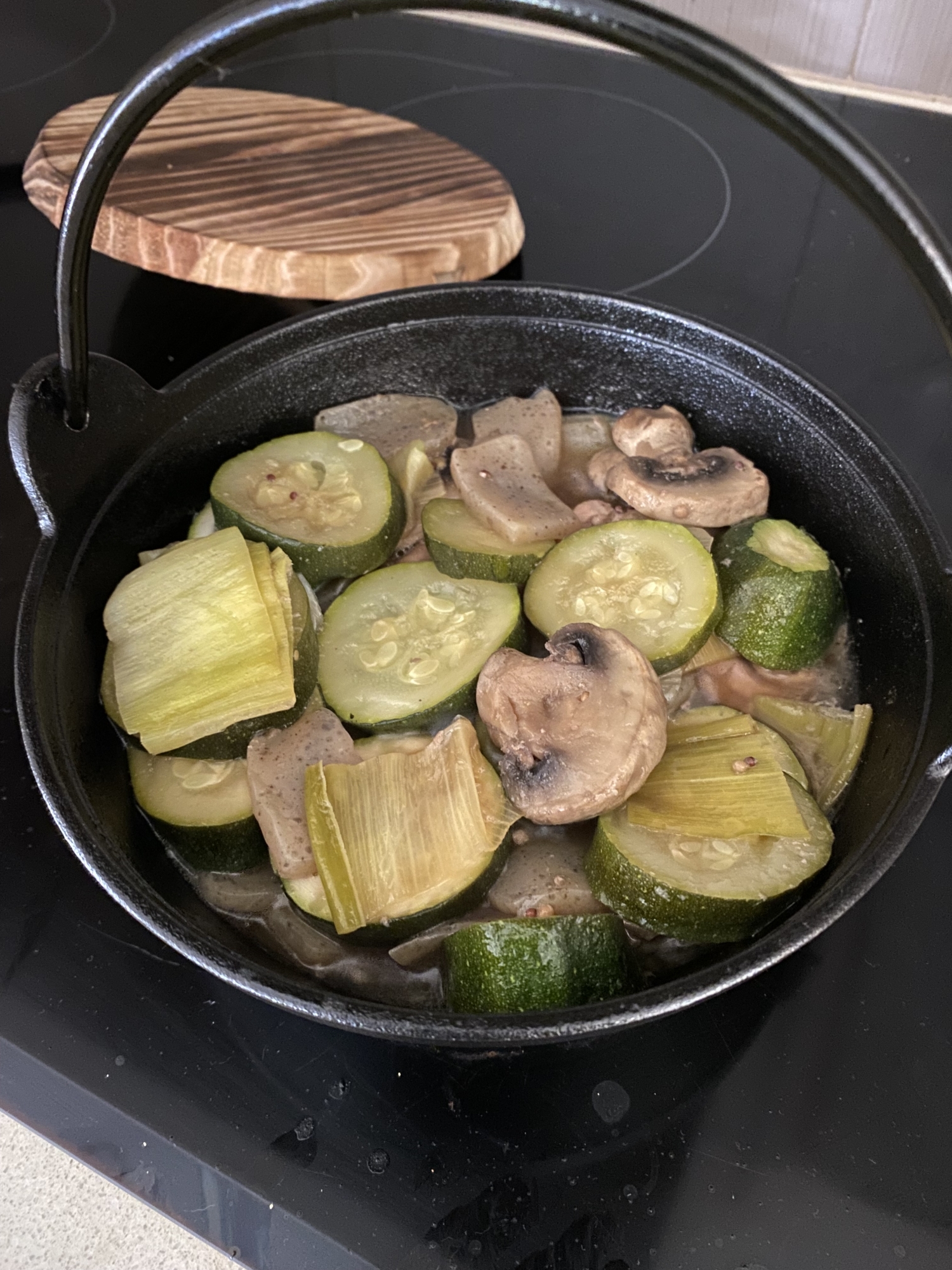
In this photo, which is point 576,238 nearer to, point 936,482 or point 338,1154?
point 936,482

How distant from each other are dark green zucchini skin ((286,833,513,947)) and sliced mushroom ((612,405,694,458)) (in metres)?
0.69

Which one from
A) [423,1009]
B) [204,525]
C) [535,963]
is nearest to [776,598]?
[535,963]

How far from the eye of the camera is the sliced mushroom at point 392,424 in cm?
159

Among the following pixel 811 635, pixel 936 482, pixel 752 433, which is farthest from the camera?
pixel 936 482

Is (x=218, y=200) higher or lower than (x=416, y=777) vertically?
higher

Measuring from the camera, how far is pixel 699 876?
1029 mm

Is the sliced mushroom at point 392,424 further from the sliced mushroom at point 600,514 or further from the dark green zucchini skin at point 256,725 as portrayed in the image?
the dark green zucchini skin at point 256,725

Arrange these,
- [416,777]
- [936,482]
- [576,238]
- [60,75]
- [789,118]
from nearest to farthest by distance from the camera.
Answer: [789,118] → [416,777] → [936,482] → [576,238] → [60,75]

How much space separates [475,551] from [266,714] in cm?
36

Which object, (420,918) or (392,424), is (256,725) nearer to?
(420,918)

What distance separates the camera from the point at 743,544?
1325 millimetres

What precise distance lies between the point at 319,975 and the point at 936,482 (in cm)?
143

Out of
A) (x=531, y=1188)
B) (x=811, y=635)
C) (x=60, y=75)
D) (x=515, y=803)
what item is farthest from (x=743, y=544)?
(x=60, y=75)

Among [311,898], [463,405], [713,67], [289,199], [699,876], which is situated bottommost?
[311,898]
